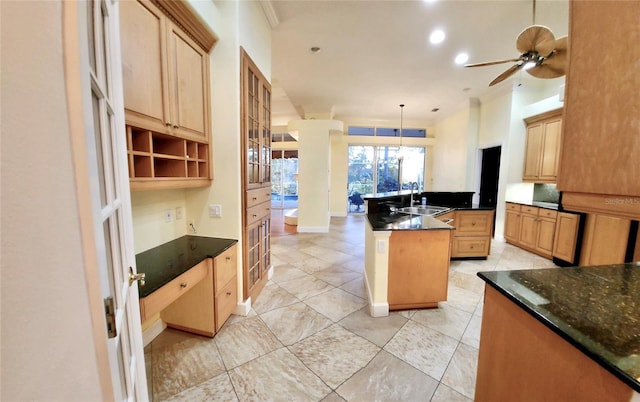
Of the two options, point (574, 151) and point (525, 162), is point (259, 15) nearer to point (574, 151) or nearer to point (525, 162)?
point (574, 151)

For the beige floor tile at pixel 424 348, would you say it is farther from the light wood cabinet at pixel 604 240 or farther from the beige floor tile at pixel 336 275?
the light wood cabinet at pixel 604 240

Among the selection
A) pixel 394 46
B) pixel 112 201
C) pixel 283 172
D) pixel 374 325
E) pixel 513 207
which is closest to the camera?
pixel 112 201

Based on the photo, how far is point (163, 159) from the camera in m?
1.96

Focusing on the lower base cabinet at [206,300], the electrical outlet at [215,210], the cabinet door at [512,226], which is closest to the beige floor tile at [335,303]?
the lower base cabinet at [206,300]

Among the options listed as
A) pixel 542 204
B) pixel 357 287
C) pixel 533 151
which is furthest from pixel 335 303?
pixel 533 151

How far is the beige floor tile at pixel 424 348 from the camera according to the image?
1.77 meters

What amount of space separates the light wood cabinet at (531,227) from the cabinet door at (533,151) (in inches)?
25.7

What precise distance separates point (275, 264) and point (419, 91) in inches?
190

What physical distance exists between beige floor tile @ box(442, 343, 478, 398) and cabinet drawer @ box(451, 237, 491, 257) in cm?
216

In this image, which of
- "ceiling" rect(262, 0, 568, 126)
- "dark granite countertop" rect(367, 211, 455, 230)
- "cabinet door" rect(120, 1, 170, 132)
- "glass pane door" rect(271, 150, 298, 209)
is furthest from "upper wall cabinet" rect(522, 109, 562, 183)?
"glass pane door" rect(271, 150, 298, 209)

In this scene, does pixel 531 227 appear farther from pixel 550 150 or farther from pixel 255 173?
pixel 255 173

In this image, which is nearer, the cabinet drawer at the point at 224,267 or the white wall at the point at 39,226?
the white wall at the point at 39,226

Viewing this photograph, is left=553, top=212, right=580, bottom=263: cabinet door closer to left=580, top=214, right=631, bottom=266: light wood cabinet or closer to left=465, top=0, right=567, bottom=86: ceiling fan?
left=580, top=214, right=631, bottom=266: light wood cabinet

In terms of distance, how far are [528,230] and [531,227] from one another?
0.08m
